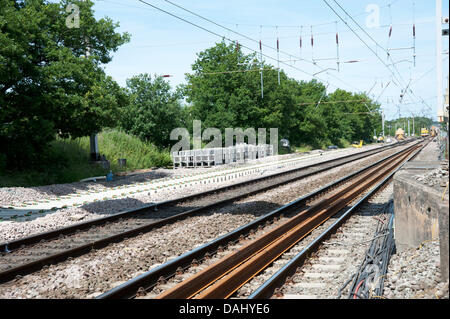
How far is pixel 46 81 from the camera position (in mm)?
20078

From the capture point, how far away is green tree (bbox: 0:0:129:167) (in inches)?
739

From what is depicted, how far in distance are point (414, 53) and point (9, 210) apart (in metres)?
22.9

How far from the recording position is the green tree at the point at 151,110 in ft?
116

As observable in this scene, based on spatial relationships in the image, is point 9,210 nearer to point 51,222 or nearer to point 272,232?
point 51,222

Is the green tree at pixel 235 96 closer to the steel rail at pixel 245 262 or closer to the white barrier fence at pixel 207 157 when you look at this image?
the white barrier fence at pixel 207 157

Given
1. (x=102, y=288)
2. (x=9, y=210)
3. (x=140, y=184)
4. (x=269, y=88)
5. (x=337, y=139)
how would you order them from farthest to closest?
1. (x=337, y=139)
2. (x=269, y=88)
3. (x=140, y=184)
4. (x=9, y=210)
5. (x=102, y=288)

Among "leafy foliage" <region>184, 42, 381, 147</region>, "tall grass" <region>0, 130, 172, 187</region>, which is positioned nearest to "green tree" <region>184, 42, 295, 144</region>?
"leafy foliage" <region>184, 42, 381, 147</region>

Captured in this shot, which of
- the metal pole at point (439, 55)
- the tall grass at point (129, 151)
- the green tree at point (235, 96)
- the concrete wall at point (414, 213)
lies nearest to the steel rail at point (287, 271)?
the concrete wall at point (414, 213)

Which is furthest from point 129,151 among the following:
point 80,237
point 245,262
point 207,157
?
point 245,262

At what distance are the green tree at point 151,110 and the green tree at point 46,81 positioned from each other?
11.4 m

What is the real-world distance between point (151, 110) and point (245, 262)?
28979mm

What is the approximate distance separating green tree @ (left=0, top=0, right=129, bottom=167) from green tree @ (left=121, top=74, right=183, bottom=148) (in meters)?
11.4
